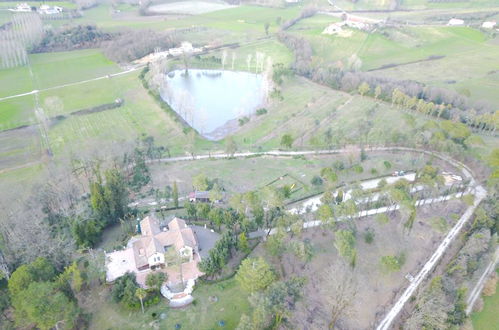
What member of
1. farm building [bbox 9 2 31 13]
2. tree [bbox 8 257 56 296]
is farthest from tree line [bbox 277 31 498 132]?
farm building [bbox 9 2 31 13]

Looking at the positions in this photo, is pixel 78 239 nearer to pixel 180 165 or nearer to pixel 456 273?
pixel 180 165

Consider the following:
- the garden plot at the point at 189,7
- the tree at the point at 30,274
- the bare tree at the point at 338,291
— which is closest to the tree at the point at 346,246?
the bare tree at the point at 338,291

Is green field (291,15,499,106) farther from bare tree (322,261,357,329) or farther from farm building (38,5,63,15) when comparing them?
farm building (38,5,63,15)

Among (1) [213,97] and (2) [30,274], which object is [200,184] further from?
(1) [213,97]

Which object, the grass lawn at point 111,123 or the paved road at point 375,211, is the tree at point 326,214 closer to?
the paved road at point 375,211

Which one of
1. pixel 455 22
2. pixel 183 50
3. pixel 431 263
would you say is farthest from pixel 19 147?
pixel 455 22

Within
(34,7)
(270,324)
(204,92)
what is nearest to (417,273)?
(270,324)
